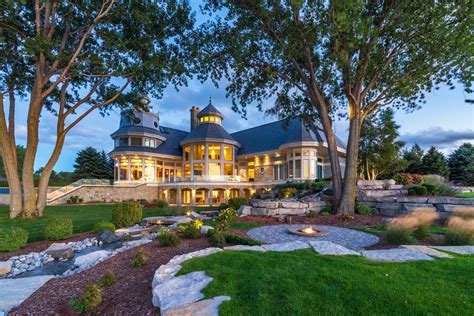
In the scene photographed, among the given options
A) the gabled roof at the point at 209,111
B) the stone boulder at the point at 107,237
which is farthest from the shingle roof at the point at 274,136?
the stone boulder at the point at 107,237

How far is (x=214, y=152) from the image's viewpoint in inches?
974

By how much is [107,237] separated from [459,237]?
8.84 m

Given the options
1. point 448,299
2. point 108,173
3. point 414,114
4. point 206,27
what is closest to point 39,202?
point 206,27

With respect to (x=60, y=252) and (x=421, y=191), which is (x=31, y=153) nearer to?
(x=60, y=252)

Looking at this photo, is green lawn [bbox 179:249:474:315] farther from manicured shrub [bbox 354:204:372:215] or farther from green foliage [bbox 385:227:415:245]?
manicured shrub [bbox 354:204:372:215]

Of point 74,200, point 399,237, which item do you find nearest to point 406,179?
point 399,237

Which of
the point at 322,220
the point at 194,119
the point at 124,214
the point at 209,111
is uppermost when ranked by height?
the point at 194,119

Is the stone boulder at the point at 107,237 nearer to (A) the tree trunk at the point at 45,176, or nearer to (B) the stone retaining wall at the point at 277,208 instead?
(B) the stone retaining wall at the point at 277,208

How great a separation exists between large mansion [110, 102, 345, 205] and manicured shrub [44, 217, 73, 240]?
604 inches

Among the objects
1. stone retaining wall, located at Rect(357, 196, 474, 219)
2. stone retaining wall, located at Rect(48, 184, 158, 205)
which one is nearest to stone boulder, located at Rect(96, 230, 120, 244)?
stone retaining wall, located at Rect(357, 196, 474, 219)

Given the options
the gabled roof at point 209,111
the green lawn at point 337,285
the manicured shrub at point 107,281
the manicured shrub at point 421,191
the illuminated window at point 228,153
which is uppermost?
the gabled roof at point 209,111

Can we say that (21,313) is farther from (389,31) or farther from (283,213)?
(389,31)

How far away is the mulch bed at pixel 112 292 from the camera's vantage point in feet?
9.79

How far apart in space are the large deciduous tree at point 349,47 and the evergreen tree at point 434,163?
19750 mm
